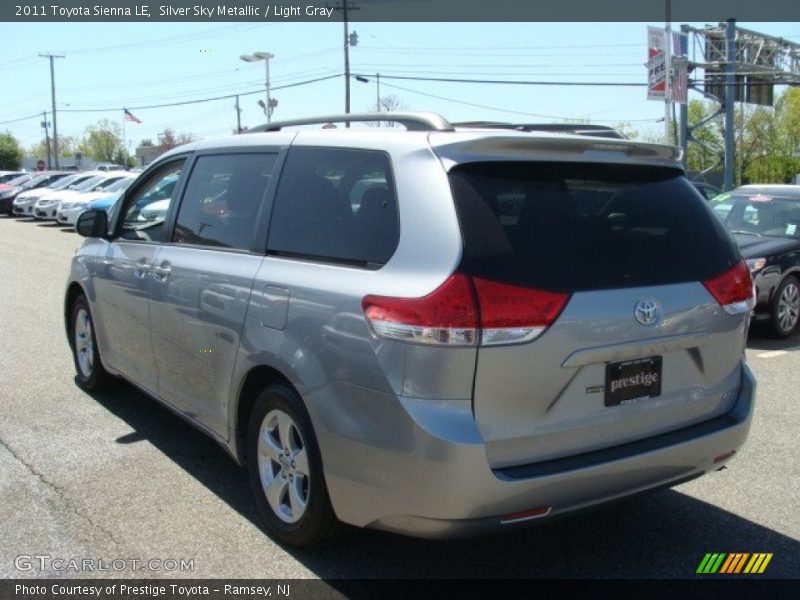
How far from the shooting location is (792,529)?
156 inches

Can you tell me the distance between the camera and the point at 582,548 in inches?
149

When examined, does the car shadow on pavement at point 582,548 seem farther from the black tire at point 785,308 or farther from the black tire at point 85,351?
the black tire at point 785,308

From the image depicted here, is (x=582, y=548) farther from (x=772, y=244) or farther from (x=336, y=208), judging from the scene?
(x=772, y=244)

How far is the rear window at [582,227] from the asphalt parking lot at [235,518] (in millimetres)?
1263

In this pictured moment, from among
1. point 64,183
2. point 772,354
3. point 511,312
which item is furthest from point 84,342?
point 64,183

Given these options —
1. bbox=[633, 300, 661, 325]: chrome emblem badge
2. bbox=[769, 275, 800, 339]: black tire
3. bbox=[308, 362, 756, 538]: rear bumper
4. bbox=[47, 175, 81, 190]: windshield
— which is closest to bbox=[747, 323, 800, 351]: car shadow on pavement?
bbox=[769, 275, 800, 339]: black tire

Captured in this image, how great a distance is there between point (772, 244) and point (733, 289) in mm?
6013

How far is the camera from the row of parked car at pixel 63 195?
22.7 metres

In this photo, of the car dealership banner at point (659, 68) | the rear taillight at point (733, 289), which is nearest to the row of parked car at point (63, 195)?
the car dealership banner at point (659, 68)

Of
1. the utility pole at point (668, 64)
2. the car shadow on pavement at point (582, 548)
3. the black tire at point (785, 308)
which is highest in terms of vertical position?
the utility pole at point (668, 64)

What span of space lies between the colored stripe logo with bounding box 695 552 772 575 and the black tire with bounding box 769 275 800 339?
5.62m

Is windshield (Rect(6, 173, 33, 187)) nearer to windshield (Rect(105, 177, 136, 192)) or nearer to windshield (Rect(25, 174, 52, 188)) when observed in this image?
windshield (Rect(25, 174, 52, 188))

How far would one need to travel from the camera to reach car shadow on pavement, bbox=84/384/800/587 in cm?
357

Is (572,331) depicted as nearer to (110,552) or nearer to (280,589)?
(280,589)
